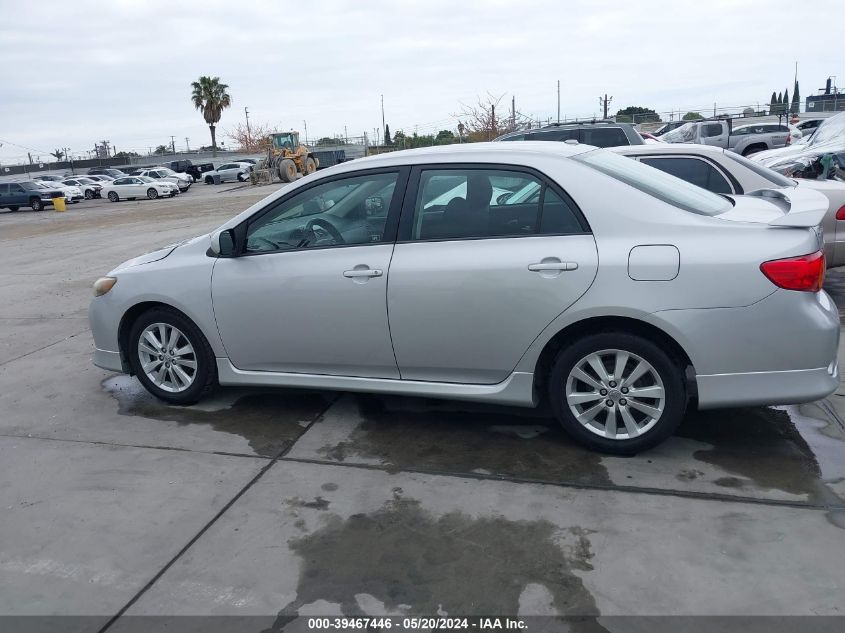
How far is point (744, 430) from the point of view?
4.45 m

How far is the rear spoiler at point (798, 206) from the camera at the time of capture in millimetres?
3873

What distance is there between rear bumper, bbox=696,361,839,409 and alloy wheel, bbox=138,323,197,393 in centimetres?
328

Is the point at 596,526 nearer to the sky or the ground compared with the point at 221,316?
nearer to the ground

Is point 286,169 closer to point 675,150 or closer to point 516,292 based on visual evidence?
point 675,150

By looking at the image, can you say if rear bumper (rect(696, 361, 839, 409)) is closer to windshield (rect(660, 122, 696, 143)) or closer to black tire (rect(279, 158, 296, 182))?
windshield (rect(660, 122, 696, 143))

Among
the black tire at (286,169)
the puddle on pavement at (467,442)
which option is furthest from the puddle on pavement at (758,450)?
the black tire at (286,169)

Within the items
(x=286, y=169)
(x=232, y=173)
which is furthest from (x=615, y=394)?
(x=232, y=173)

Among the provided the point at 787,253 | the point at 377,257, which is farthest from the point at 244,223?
the point at 787,253

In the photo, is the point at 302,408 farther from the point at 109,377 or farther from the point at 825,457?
the point at 825,457

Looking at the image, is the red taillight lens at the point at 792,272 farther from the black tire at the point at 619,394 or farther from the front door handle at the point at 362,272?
the front door handle at the point at 362,272

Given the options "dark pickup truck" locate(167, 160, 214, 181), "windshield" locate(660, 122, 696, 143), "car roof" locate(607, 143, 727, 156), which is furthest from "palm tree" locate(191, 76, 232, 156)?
"car roof" locate(607, 143, 727, 156)

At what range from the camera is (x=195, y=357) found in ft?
16.7

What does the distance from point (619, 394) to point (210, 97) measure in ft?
269

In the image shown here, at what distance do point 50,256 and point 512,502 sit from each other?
13.6 meters
